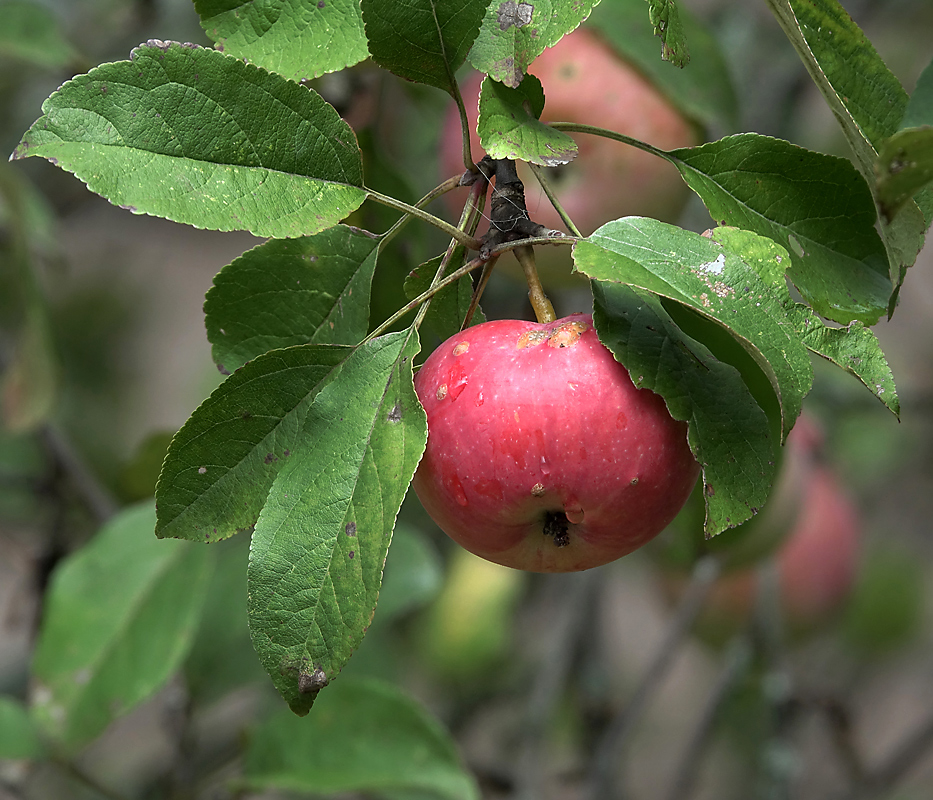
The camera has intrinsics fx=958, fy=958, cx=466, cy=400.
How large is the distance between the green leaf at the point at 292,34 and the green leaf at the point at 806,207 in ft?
0.66

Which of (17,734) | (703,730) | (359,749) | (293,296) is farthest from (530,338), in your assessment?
(703,730)

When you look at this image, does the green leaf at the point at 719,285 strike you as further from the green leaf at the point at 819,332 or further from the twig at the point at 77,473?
the twig at the point at 77,473

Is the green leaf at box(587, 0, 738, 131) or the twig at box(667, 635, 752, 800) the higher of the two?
the green leaf at box(587, 0, 738, 131)

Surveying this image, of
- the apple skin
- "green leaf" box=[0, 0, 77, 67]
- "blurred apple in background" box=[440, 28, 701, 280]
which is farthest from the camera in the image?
"green leaf" box=[0, 0, 77, 67]

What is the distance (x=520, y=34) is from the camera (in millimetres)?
478

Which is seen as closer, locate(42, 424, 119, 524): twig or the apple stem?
the apple stem

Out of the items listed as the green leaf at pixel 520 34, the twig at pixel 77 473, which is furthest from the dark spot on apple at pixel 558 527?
the twig at pixel 77 473

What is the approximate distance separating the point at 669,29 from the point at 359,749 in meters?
0.77

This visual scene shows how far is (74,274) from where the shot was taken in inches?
77.8

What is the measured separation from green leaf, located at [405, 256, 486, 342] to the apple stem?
4 centimetres

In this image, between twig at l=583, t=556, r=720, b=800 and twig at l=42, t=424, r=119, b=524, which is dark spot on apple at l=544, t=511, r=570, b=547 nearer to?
twig at l=583, t=556, r=720, b=800

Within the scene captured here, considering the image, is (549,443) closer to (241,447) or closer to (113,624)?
(241,447)

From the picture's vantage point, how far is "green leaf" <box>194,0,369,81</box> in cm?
52

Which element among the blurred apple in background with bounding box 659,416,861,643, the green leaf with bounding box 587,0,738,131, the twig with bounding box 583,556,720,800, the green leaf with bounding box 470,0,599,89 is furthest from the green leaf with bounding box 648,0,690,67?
the blurred apple in background with bounding box 659,416,861,643
